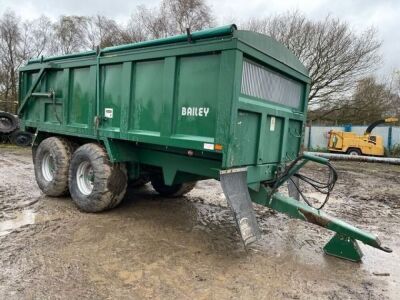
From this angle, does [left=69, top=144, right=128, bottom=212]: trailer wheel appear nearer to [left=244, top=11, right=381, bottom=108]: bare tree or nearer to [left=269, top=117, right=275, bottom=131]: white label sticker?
[left=269, top=117, right=275, bottom=131]: white label sticker

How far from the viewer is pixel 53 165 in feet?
20.3

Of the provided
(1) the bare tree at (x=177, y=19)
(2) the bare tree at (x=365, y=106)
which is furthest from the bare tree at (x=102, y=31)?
(2) the bare tree at (x=365, y=106)

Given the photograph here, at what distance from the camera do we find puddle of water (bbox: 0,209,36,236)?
4562 mm

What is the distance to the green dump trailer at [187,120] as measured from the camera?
383cm

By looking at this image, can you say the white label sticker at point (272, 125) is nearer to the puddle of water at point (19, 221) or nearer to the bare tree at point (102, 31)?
the puddle of water at point (19, 221)

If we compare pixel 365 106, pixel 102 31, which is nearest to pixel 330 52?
pixel 365 106

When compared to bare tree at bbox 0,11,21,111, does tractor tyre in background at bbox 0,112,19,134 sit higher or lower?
lower

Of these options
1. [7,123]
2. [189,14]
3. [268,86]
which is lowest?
[7,123]

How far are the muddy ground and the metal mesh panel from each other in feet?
6.18

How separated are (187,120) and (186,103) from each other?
20cm

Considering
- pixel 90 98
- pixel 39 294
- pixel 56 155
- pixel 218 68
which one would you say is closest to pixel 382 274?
pixel 218 68

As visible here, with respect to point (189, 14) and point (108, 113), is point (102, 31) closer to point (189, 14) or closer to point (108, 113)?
point (189, 14)

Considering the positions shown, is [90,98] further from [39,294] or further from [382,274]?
[382,274]

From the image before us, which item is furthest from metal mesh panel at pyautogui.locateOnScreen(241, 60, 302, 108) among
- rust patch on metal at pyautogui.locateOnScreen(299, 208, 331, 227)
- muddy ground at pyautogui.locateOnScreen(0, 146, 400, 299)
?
muddy ground at pyautogui.locateOnScreen(0, 146, 400, 299)
